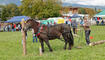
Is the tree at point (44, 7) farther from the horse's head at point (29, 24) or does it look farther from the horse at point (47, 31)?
the horse's head at point (29, 24)

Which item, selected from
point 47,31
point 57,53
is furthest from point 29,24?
point 57,53

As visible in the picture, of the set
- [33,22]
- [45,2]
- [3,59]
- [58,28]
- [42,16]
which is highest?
[33,22]

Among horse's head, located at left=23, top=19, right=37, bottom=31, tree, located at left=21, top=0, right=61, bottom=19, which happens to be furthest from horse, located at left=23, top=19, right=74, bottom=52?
tree, located at left=21, top=0, right=61, bottom=19

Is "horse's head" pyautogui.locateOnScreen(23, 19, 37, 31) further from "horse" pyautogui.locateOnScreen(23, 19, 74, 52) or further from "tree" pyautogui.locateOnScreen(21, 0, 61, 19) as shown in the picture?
"tree" pyautogui.locateOnScreen(21, 0, 61, 19)

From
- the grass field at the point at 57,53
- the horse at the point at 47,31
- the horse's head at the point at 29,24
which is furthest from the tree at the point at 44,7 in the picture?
the horse's head at the point at 29,24

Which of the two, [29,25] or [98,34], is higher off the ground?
[29,25]

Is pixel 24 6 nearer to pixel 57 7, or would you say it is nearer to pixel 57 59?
pixel 57 7

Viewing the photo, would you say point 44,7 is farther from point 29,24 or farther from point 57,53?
point 57,53

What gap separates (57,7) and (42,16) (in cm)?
576

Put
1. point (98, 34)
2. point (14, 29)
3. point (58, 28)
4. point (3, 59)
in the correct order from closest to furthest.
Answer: point (3, 59) < point (58, 28) < point (98, 34) < point (14, 29)

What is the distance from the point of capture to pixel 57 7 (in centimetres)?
5253

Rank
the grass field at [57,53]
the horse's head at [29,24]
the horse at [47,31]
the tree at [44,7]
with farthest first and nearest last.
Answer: the tree at [44,7] < the horse at [47,31] < the horse's head at [29,24] < the grass field at [57,53]

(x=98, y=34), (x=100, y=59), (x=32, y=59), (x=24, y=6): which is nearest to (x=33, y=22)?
(x=32, y=59)

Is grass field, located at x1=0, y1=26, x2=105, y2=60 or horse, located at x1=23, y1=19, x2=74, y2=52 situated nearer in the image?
grass field, located at x1=0, y1=26, x2=105, y2=60
